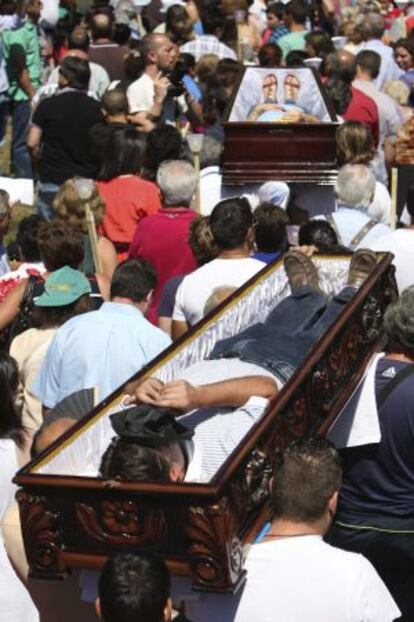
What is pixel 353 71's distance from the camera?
1177 centimetres

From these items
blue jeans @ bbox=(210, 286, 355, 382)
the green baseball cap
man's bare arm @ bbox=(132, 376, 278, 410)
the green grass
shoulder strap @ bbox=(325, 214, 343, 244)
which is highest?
man's bare arm @ bbox=(132, 376, 278, 410)

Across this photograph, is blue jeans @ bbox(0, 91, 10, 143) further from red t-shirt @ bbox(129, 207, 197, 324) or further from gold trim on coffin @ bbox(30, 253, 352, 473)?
gold trim on coffin @ bbox(30, 253, 352, 473)

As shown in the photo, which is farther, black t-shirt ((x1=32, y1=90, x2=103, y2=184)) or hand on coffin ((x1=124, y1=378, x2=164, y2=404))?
black t-shirt ((x1=32, y1=90, x2=103, y2=184))

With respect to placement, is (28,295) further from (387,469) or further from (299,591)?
(299,591)

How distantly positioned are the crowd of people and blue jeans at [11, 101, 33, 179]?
20 mm

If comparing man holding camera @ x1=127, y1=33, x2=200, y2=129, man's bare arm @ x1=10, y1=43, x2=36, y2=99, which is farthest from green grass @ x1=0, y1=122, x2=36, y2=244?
man holding camera @ x1=127, y1=33, x2=200, y2=129

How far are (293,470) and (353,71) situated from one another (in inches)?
311

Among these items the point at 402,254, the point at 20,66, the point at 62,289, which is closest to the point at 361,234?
the point at 402,254

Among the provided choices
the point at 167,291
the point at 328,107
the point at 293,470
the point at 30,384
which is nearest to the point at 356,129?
the point at 328,107

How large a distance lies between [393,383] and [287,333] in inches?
16.5

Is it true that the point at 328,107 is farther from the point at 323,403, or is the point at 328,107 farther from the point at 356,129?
the point at 323,403

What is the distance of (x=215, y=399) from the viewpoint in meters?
4.55

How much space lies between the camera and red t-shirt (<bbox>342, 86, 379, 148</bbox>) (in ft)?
37.0

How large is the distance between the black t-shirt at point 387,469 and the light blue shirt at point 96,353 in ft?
3.13
